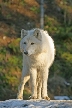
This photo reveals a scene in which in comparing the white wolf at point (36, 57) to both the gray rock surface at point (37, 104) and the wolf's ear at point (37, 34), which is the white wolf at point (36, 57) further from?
the gray rock surface at point (37, 104)

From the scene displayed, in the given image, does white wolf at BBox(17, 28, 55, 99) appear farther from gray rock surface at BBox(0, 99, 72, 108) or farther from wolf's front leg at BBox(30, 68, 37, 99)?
gray rock surface at BBox(0, 99, 72, 108)

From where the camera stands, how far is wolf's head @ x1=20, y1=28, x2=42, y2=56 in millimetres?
11547

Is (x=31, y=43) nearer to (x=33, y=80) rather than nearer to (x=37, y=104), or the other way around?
(x=33, y=80)

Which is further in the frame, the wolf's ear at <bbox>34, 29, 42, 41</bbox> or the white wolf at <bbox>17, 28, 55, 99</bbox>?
the wolf's ear at <bbox>34, 29, 42, 41</bbox>

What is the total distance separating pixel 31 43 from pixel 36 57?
0.51 m

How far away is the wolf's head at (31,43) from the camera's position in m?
11.5

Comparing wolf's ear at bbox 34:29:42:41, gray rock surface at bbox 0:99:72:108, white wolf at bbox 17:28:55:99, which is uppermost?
wolf's ear at bbox 34:29:42:41

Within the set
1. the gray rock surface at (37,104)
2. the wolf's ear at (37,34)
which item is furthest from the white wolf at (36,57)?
the gray rock surface at (37,104)

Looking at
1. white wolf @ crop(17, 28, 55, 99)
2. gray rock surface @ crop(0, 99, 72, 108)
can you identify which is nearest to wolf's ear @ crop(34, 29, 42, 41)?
white wolf @ crop(17, 28, 55, 99)

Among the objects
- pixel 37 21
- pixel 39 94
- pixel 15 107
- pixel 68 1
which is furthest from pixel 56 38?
pixel 15 107

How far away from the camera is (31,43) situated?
38.3 feet

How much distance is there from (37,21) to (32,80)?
58.4ft

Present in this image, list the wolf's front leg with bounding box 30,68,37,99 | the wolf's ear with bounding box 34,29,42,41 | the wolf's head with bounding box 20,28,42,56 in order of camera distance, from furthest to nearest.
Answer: the wolf's front leg with bounding box 30,68,37,99
the wolf's ear with bounding box 34,29,42,41
the wolf's head with bounding box 20,28,42,56

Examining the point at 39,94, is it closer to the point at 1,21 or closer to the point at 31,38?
the point at 31,38
